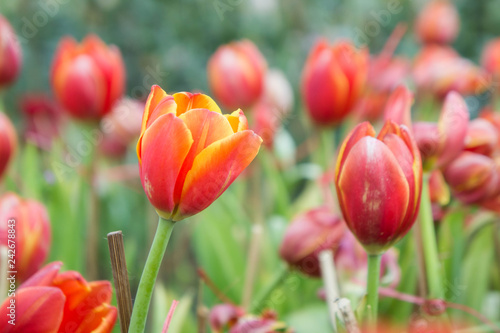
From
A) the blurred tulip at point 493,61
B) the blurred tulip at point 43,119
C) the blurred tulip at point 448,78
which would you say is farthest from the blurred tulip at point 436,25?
the blurred tulip at point 43,119

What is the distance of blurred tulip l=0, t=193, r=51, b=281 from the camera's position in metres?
0.39

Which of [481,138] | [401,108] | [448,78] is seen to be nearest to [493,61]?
[448,78]

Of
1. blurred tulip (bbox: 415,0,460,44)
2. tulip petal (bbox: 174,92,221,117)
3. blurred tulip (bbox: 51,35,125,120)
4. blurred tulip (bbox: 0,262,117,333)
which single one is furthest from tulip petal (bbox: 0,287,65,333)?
Answer: blurred tulip (bbox: 415,0,460,44)

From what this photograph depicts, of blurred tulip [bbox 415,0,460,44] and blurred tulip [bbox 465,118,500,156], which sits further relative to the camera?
blurred tulip [bbox 415,0,460,44]

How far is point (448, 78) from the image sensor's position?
87 cm

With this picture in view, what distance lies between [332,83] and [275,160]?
0.26 metres

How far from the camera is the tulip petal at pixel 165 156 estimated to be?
253 millimetres

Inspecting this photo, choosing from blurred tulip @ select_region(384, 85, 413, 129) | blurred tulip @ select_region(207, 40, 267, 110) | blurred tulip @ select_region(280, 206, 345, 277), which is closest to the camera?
blurred tulip @ select_region(384, 85, 413, 129)

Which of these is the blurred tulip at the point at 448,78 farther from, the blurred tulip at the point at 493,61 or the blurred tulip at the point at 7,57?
the blurred tulip at the point at 7,57

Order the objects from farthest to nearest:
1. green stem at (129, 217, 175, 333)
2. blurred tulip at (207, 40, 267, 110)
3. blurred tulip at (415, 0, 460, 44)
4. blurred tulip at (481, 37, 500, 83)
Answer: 1. blurred tulip at (415, 0, 460, 44)
2. blurred tulip at (481, 37, 500, 83)
3. blurred tulip at (207, 40, 267, 110)
4. green stem at (129, 217, 175, 333)

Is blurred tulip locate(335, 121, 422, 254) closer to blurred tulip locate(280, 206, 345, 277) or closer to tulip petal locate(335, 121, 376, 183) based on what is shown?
tulip petal locate(335, 121, 376, 183)

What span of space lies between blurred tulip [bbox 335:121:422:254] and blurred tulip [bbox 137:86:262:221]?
2.6 inches

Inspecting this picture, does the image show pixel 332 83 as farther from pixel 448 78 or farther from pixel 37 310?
pixel 37 310

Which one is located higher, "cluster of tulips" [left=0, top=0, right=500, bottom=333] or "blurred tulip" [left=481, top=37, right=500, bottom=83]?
"cluster of tulips" [left=0, top=0, right=500, bottom=333]
